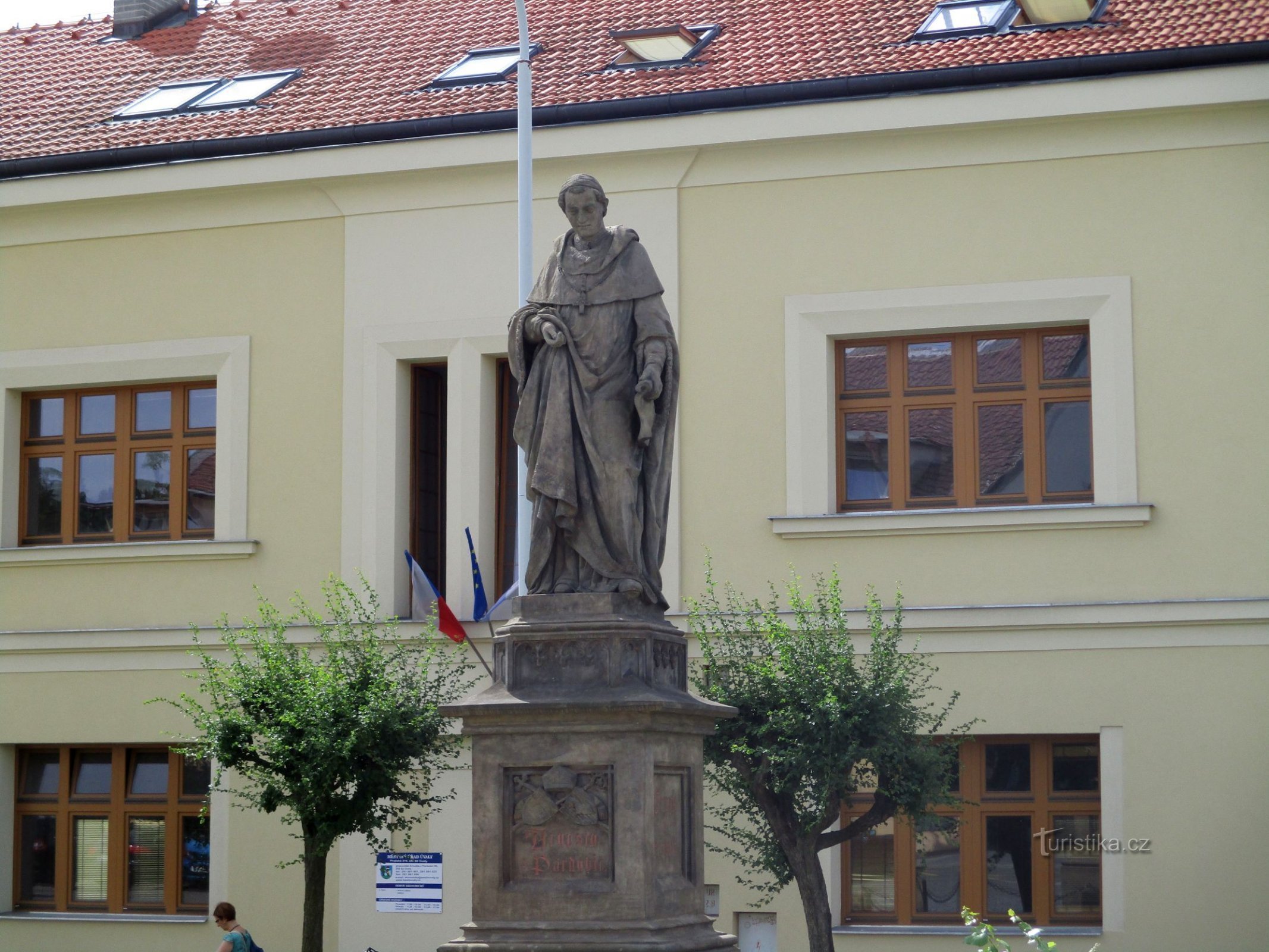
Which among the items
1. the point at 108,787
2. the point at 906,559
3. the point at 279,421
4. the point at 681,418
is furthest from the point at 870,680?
the point at 108,787

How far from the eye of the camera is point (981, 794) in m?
18.2

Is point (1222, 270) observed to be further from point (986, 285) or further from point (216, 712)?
point (216, 712)

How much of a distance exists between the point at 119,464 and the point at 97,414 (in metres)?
0.65

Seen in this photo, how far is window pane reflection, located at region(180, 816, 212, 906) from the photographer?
2041 cm

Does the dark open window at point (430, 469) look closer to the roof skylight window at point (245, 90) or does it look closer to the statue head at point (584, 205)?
the roof skylight window at point (245, 90)

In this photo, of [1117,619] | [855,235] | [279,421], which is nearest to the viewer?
[1117,619]

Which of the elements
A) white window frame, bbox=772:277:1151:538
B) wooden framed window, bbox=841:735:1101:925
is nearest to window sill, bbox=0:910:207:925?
wooden framed window, bbox=841:735:1101:925

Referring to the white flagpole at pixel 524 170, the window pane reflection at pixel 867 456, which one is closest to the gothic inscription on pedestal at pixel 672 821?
the white flagpole at pixel 524 170

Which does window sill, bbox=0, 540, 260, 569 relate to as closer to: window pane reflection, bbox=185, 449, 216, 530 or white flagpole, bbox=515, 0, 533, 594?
window pane reflection, bbox=185, 449, 216, 530

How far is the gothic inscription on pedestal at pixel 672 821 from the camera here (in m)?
10.0

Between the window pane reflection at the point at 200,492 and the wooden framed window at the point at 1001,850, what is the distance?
726 cm

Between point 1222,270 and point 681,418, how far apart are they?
509cm

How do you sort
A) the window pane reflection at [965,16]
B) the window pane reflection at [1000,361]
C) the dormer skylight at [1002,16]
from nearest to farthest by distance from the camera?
the window pane reflection at [1000,361], the dormer skylight at [1002,16], the window pane reflection at [965,16]

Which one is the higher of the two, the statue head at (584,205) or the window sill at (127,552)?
the statue head at (584,205)
